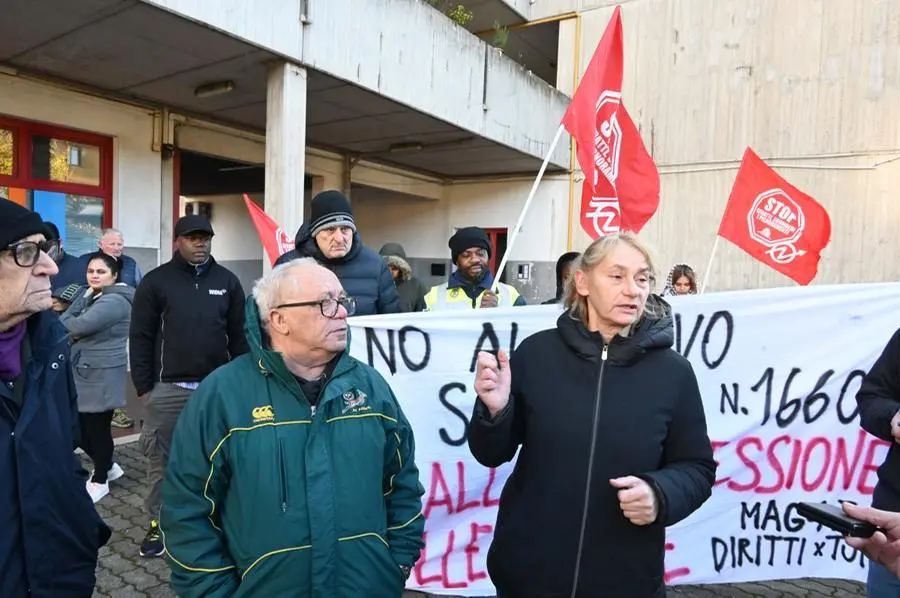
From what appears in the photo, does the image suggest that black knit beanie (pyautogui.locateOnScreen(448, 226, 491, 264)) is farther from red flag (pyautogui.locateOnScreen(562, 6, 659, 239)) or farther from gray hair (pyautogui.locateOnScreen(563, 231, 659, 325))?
gray hair (pyautogui.locateOnScreen(563, 231, 659, 325))

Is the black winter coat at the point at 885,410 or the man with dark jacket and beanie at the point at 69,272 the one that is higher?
the man with dark jacket and beanie at the point at 69,272

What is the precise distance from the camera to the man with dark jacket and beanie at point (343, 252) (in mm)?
3562

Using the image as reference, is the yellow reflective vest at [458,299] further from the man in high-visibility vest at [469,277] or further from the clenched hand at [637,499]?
the clenched hand at [637,499]

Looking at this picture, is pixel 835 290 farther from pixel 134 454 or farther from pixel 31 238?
pixel 134 454

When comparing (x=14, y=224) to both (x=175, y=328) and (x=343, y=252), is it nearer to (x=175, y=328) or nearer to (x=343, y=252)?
(x=343, y=252)

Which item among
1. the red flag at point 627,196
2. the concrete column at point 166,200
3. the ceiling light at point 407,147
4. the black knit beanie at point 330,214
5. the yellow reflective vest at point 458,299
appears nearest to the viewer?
the black knit beanie at point 330,214

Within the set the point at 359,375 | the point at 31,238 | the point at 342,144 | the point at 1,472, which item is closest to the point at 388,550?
the point at 359,375

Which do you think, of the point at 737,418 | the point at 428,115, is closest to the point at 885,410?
the point at 737,418

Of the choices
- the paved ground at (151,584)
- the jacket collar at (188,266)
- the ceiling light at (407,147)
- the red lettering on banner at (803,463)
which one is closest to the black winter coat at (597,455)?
the red lettering on banner at (803,463)

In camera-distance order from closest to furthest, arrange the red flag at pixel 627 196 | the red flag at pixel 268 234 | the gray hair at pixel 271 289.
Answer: the gray hair at pixel 271 289
the red flag at pixel 627 196
the red flag at pixel 268 234

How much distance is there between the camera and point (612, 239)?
83.4 inches

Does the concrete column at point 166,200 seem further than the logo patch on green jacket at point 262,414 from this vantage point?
Yes

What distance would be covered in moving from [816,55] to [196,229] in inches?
475

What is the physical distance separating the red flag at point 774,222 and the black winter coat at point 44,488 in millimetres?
5571
